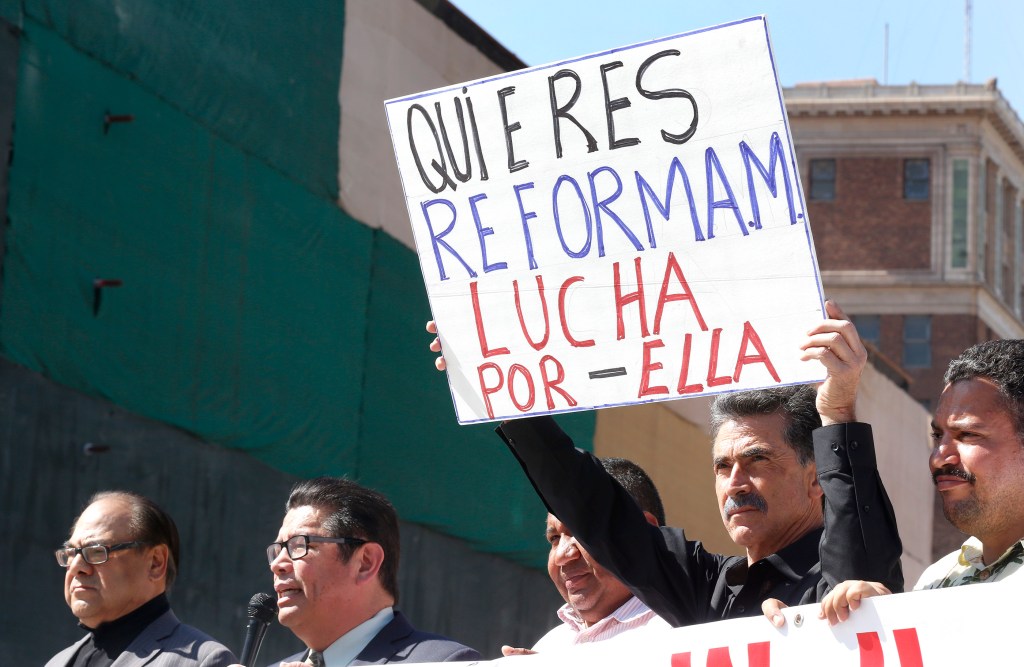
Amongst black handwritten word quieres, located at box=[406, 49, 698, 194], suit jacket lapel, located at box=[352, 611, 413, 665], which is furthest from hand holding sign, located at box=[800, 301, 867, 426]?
suit jacket lapel, located at box=[352, 611, 413, 665]

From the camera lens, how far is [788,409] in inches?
163

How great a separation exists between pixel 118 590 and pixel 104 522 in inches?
8.4

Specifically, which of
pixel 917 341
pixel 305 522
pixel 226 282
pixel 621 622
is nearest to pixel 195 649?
pixel 305 522

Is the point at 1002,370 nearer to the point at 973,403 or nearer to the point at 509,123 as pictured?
the point at 973,403

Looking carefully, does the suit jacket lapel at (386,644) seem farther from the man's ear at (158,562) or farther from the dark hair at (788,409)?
the dark hair at (788,409)

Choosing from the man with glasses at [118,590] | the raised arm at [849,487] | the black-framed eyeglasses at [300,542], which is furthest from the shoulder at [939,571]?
the man with glasses at [118,590]

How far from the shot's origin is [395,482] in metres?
15.4

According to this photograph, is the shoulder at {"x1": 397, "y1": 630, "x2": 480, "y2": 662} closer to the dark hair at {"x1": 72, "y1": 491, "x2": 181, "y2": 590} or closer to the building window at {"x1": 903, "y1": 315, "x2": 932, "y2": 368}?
the dark hair at {"x1": 72, "y1": 491, "x2": 181, "y2": 590}

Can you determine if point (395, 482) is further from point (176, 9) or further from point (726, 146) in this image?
point (726, 146)

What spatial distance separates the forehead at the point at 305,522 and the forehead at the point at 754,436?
113 cm

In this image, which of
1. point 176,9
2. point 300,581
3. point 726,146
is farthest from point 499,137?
point 176,9

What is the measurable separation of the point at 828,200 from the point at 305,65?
45.2 metres

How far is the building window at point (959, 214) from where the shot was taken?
2227 inches

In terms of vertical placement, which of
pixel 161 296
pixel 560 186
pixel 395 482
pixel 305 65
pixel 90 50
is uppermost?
pixel 305 65
